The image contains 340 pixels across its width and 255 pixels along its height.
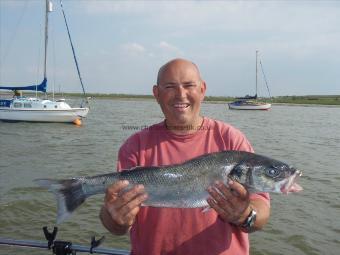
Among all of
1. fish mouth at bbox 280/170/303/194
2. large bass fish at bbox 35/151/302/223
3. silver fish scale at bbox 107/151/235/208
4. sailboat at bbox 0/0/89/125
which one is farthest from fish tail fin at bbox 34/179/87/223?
sailboat at bbox 0/0/89/125

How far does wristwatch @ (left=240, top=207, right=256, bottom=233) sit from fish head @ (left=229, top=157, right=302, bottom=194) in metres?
0.24

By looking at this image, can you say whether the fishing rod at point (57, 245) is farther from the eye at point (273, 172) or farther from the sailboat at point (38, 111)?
the sailboat at point (38, 111)

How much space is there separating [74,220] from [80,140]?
694 inches

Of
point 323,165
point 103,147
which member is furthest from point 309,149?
point 103,147

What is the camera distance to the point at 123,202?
3561 millimetres

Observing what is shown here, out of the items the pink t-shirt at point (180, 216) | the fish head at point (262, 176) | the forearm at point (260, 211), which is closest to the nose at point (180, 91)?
the pink t-shirt at point (180, 216)

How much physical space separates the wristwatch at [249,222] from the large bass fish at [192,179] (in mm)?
243

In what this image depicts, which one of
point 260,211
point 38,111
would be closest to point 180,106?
point 260,211

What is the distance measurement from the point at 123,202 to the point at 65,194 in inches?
25.2

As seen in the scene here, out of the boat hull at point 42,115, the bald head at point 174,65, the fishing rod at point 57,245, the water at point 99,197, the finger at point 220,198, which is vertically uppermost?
the bald head at point 174,65

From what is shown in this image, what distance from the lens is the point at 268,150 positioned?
23.6m

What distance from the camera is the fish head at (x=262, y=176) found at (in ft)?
12.0

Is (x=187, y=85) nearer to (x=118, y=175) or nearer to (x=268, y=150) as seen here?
(x=118, y=175)

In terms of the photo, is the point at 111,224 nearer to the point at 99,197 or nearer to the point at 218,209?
the point at 218,209
